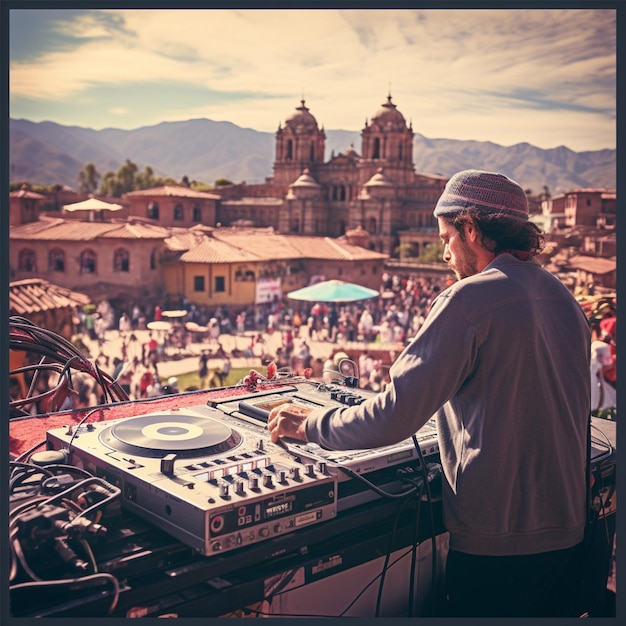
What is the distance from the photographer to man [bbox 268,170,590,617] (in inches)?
68.8

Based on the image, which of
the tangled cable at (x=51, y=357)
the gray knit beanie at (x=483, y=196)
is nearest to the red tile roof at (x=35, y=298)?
the tangled cable at (x=51, y=357)

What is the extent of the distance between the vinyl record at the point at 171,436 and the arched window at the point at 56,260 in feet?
100

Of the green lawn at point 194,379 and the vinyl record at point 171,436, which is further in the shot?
the green lawn at point 194,379

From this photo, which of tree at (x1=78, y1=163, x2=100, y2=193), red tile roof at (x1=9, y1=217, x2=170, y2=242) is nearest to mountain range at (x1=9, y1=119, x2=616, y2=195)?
tree at (x1=78, y1=163, x2=100, y2=193)

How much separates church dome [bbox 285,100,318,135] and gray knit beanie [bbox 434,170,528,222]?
196 feet

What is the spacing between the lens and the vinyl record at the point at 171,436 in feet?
5.99

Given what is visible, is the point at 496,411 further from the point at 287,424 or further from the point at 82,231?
the point at 82,231

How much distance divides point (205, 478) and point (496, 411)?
2.25 ft

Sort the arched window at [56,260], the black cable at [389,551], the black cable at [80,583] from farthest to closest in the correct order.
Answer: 1. the arched window at [56,260]
2. the black cable at [389,551]
3. the black cable at [80,583]

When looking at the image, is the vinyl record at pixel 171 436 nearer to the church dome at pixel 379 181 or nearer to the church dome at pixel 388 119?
the church dome at pixel 379 181

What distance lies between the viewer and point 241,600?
1637mm

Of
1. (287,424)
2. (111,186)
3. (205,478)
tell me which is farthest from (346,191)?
(205,478)

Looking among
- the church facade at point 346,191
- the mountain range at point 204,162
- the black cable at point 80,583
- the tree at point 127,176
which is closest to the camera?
the black cable at point 80,583

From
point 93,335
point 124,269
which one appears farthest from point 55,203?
point 93,335
